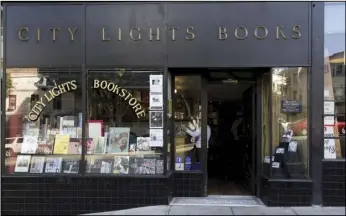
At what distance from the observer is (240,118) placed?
973 centimetres

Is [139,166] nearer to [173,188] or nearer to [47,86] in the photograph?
[173,188]

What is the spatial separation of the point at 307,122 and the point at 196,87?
7.11ft

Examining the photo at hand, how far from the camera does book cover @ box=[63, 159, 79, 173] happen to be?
26.4 ft

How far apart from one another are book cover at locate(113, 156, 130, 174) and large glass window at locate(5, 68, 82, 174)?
70cm

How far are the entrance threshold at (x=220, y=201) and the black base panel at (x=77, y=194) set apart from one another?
1.36ft

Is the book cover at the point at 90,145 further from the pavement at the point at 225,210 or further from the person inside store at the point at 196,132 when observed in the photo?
the person inside store at the point at 196,132

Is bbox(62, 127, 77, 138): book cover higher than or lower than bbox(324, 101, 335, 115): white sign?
lower

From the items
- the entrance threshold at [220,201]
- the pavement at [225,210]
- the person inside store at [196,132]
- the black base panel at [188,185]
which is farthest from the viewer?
the person inside store at [196,132]

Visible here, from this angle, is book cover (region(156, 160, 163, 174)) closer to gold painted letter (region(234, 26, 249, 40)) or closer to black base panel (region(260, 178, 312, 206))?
black base panel (region(260, 178, 312, 206))

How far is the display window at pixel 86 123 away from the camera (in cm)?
803

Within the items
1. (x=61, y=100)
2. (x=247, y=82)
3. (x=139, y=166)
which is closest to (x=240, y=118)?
(x=247, y=82)

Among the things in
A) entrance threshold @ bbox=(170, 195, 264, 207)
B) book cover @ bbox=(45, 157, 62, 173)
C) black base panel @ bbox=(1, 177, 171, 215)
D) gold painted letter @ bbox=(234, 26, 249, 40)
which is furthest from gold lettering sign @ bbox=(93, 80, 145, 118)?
gold painted letter @ bbox=(234, 26, 249, 40)

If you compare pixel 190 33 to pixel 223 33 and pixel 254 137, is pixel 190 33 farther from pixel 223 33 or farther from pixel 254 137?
pixel 254 137

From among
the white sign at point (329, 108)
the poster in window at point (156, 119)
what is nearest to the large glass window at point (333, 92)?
the white sign at point (329, 108)
